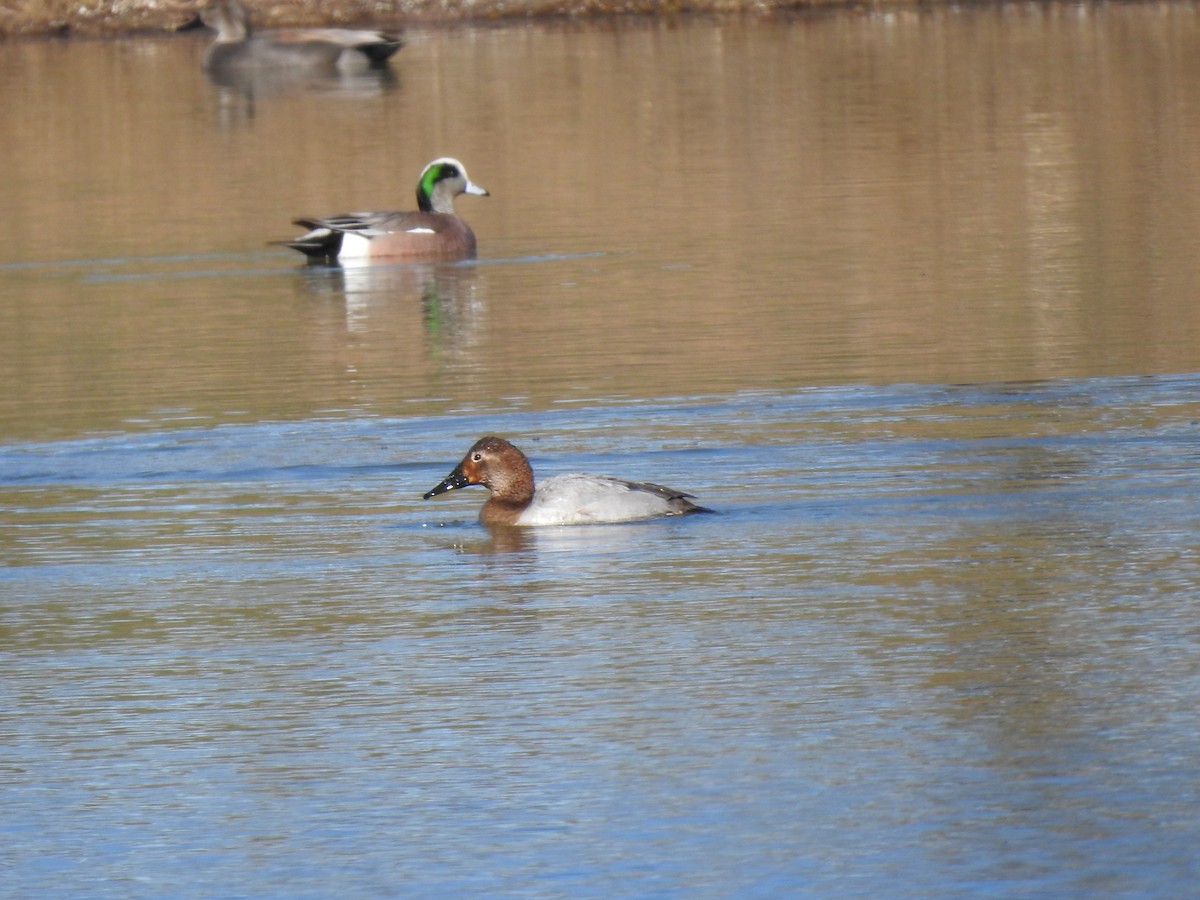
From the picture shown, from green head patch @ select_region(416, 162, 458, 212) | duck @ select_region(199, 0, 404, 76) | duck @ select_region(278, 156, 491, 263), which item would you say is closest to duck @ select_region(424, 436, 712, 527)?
duck @ select_region(278, 156, 491, 263)

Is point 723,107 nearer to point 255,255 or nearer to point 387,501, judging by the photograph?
point 255,255

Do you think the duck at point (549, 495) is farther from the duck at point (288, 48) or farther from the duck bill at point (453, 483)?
the duck at point (288, 48)

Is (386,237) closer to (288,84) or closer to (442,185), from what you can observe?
(442,185)

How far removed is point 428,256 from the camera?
768 inches

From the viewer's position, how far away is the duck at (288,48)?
40.1 meters

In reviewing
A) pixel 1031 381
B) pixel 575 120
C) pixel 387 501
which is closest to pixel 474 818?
pixel 387 501

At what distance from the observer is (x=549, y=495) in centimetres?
967

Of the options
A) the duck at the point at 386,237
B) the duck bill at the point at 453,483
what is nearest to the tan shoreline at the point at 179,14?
the duck at the point at 386,237

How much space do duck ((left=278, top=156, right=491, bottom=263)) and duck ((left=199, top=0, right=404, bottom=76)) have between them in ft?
67.9

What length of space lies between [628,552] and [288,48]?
33.6 m

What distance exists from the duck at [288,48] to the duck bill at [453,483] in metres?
30.7

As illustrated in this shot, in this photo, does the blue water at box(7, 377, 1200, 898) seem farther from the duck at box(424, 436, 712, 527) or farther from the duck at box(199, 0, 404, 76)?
the duck at box(199, 0, 404, 76)

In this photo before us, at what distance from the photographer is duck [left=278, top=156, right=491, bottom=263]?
19406mm

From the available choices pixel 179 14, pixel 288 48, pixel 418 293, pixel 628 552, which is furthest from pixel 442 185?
pixel 179 14
